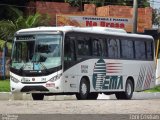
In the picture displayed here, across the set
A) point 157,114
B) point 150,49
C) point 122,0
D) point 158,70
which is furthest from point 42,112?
→ point 122,0

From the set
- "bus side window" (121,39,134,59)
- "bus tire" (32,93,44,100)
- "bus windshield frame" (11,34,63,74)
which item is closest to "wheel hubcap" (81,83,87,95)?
"bus tire" (32,93,44,100)

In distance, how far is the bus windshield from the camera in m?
22.7

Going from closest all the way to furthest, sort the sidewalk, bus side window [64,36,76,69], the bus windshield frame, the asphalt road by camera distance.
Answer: the asphalt road < the bus windshield frame < bus side window [64,36,76,69] < the sidewalk

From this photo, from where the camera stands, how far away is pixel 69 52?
23094 millimetres

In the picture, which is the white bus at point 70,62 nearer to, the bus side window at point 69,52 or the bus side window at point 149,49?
the bus side window at point 69,52

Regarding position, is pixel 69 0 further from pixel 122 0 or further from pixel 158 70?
pixel 158 70

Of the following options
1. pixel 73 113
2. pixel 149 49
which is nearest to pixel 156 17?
pixel 149 49

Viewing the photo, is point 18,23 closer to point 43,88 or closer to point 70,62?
point 70,62

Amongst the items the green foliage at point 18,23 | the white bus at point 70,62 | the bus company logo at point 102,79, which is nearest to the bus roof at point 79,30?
the white bus at point 70,62

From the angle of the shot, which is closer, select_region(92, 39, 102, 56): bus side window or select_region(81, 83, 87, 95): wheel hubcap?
select_region(81, 83, 87, 95): wheel hubcap

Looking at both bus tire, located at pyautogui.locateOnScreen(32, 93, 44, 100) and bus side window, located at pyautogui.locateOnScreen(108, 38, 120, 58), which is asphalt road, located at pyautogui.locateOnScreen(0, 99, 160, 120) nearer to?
bus tire, located at pyautogui.locateOnScreen(32, 93, 44, 100)

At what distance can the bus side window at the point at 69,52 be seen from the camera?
22859mm

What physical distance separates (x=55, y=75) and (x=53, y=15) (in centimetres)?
2056

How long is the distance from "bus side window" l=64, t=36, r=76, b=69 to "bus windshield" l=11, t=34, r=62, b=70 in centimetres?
29
